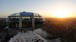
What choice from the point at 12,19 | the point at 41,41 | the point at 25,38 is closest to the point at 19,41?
the point at 25,38

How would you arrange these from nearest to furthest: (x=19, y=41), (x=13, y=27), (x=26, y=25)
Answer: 1. (x=19, y=41)
2. (x=26, y=25)
3. (x=13, y=27)

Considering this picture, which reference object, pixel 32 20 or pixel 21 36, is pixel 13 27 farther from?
pixel 21 36

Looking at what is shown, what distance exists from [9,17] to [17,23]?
1.08m

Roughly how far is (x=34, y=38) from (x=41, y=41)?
0.45 m

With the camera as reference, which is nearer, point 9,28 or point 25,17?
point 25,17

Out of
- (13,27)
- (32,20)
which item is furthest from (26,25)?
(13,27)

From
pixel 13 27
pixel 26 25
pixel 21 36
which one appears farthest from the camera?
pixel 13 27

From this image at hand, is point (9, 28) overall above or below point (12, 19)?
below

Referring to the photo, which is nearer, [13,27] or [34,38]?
[34,38]

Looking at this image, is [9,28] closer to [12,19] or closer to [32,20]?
[12,19]

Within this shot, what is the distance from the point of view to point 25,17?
1545 cm

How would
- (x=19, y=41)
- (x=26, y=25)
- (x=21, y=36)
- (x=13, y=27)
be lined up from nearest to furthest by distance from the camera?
1. (x=19, y=41)
2. (x=21, y=36)
3. (x=26, y=25)
4. (x=13, y=27)

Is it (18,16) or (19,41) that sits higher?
(18,16)

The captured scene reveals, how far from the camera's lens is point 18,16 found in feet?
50.5
